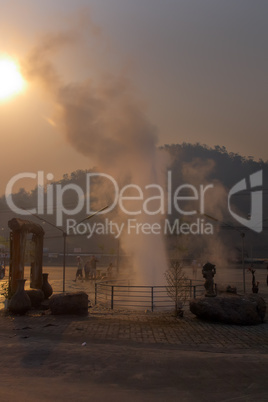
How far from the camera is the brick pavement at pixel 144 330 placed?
1009 centimetres

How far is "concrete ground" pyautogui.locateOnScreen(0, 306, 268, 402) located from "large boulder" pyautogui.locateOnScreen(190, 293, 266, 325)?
1.31 feet

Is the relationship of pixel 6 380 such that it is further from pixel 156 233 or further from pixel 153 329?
pixel 156 233

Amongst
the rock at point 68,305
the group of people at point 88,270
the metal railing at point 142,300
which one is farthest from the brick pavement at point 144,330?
the group of people at point 88,270

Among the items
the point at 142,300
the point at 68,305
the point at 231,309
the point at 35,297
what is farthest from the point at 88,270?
the point at 231,309

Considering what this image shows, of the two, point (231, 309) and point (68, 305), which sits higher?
point (231, 309)

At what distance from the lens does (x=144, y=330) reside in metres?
11.5

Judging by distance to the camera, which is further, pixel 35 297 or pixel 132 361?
pixel 35 297

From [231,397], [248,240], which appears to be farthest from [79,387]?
[248,240]

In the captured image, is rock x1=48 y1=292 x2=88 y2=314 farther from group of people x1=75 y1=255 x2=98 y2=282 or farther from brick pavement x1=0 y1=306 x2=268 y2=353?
group of people x1=75 y1=255 x2=98 y2=282

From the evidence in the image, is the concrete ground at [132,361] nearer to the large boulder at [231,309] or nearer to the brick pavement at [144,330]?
the brick pavement at [144,330]

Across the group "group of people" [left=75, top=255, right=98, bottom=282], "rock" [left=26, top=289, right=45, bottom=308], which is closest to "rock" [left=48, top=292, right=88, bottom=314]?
"rock" [left=26, top=289, right=45, bottom=308]

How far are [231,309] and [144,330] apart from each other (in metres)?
3.11

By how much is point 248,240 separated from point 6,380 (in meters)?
127

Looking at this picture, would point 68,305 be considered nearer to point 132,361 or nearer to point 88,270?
point 132,361
